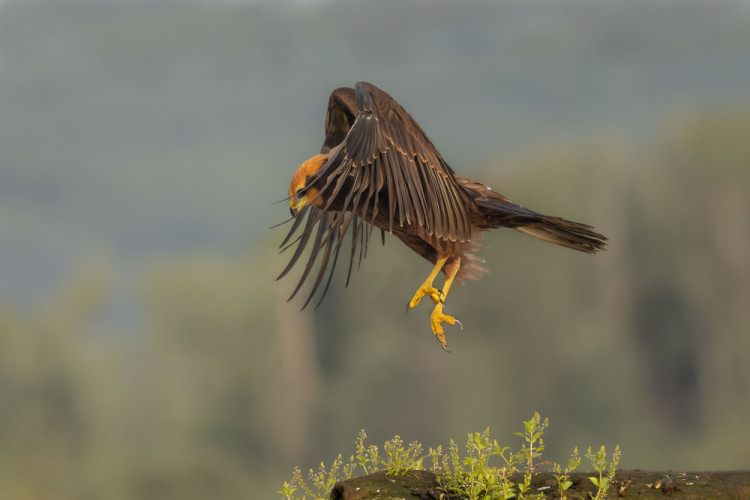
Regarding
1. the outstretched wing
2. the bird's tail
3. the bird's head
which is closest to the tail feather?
the bird's tail

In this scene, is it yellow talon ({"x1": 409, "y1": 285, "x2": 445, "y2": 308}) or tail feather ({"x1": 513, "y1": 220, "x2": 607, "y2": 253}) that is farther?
tail feather ({"x1": 513, "y1": 220, "x2": 607, "y2": 253})

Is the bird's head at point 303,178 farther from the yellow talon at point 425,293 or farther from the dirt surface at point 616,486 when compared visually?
the dirt surface at point 616,486

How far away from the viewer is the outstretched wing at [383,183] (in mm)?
2348

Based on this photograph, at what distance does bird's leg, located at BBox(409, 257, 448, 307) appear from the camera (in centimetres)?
279

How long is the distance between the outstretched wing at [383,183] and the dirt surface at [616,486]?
0.78 metres

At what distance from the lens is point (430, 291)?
2.80m

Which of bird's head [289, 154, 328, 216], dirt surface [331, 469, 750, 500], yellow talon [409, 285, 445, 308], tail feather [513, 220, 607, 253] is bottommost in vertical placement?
dirt surface [331, 469, 750, 500]

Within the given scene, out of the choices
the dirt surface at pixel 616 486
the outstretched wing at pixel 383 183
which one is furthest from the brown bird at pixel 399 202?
the dirt surface at pixel 616 486

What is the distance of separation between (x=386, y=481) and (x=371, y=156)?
115cm

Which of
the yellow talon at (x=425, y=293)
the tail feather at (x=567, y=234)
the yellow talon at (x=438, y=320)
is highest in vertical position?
the tail feather at (x=567, y=234)

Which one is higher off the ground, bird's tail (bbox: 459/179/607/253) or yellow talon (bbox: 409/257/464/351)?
bird's tail (bbox: 459/179/607/253)

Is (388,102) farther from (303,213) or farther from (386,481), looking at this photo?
(386,481)

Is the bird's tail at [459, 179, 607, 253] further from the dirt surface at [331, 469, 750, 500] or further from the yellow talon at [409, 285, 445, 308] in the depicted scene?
the dirt surface at [331, 469, 750, 500]

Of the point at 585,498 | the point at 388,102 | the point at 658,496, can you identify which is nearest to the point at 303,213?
the point at 388,102
